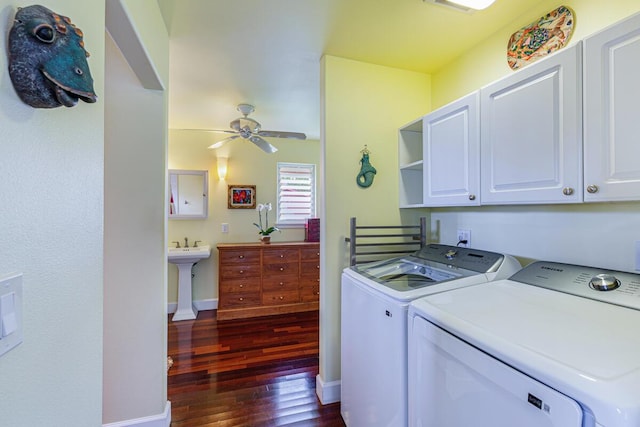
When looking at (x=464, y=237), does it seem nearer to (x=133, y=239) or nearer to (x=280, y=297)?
(x=133, y=239)

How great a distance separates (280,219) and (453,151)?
278 cm

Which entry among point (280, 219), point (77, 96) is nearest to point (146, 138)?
point (77, 96)

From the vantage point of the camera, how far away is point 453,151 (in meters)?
1.62

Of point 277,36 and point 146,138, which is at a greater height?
point 277,36

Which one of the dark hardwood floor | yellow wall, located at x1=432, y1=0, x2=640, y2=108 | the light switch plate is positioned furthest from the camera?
the dark hardwood floor

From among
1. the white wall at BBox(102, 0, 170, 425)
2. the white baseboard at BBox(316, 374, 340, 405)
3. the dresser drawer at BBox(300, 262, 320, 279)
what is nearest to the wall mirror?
the dresser drawer at BBox(300, 262, 320, 279)

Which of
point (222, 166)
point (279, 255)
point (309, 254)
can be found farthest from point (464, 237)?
point (222, 166)

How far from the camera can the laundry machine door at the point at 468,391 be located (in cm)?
64

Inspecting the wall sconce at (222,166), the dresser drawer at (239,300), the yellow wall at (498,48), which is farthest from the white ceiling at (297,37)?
the dresser drawer at (239,300)

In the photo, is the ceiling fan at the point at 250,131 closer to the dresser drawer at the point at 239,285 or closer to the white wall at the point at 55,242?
the dresser drawer at the point at 239,285

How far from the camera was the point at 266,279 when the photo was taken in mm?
3471

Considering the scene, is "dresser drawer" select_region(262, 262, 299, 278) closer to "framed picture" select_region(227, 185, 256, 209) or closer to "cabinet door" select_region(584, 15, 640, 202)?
"framed picture" select_region(227, 185, 256, 209)

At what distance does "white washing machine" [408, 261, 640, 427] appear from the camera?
59 centimetres

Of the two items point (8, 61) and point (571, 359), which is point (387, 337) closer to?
point (571, 359)
